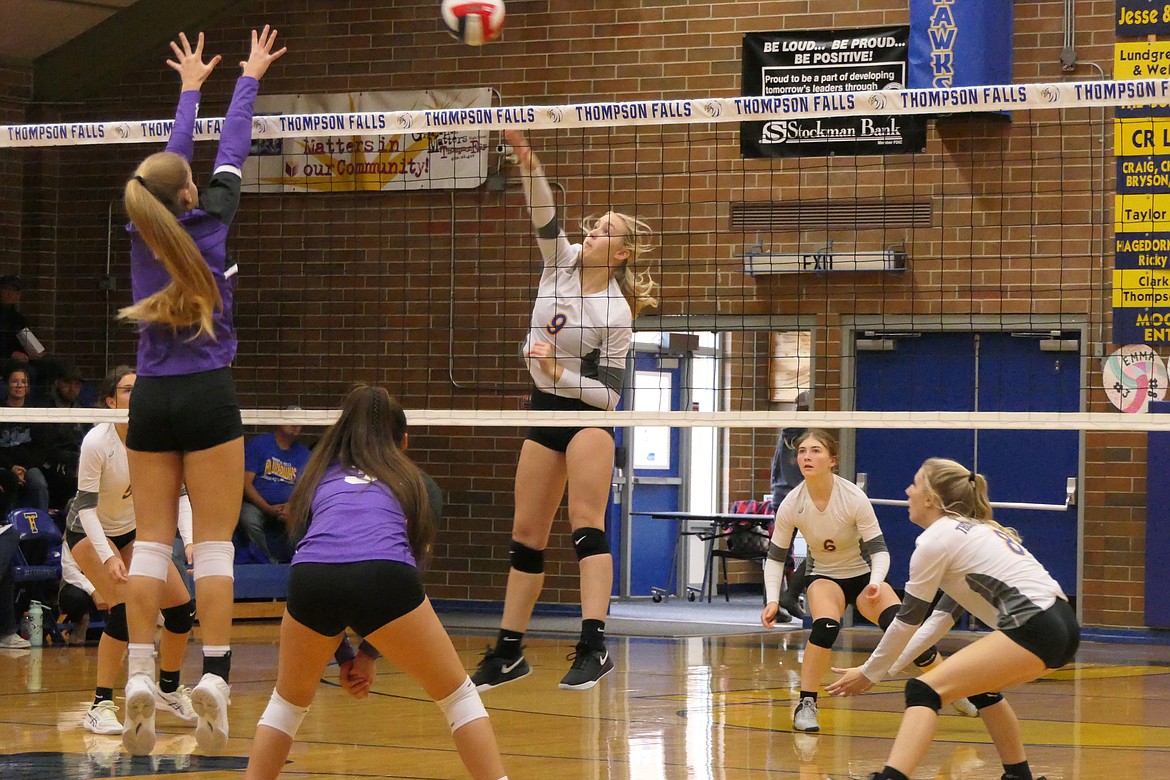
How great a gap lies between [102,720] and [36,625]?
413 cm

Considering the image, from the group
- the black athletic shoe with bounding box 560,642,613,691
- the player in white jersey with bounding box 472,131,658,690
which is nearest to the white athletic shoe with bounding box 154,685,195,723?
the player in white jersey with bounding box 472,131,658,690

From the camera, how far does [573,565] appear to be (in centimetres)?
1240

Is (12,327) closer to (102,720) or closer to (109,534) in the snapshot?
(109,534)

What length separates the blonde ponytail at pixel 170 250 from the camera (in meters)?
4.58

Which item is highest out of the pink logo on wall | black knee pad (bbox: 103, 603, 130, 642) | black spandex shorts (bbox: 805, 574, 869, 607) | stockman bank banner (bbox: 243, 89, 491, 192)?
stockman bank banner (bbox: 243, 89, 491, 192)

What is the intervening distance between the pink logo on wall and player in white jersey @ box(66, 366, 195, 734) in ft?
21.6

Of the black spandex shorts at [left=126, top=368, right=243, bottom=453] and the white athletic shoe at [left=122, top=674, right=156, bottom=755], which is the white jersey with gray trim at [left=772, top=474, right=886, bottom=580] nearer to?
the black spandex shorts at [left=126, top=368, right=243, bottom=453]

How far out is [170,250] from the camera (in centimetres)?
459

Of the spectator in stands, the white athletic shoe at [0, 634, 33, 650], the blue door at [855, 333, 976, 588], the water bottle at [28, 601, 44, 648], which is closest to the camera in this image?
the white athletic shoe at [0, 634, 33, 650]

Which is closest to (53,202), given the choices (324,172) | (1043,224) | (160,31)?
(160,31)

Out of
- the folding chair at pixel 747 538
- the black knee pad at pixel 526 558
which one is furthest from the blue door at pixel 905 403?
the black knee pad at pixel 526 558

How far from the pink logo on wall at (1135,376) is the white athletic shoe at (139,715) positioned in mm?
7806

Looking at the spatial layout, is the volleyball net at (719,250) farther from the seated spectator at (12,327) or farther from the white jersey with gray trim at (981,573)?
the white jersey with gray trim at (981,573)

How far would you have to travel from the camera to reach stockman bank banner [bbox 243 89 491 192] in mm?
12516
